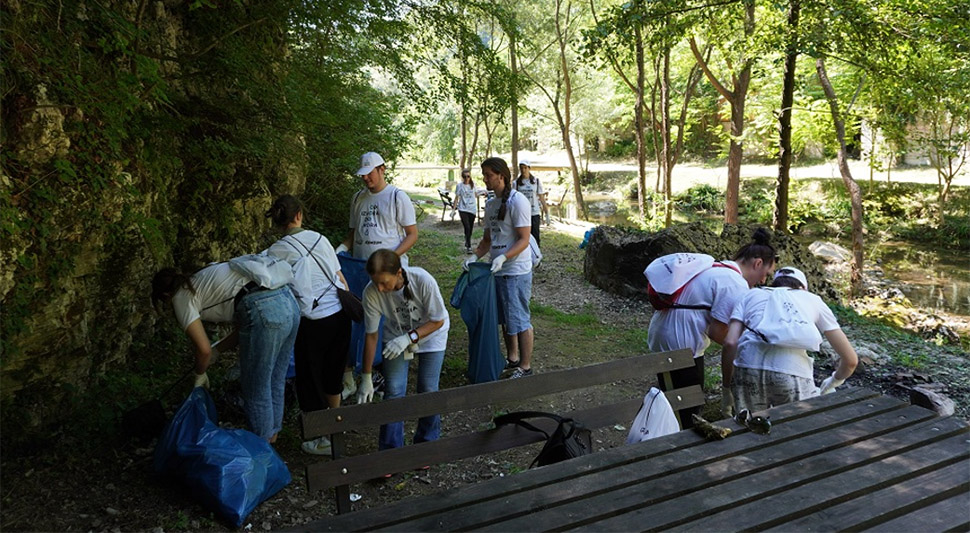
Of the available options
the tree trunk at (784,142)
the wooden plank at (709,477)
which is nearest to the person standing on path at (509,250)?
the wooden plank at (709,477)

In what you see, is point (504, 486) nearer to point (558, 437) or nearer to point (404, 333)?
point (558, 437)

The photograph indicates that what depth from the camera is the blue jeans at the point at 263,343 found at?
354 cm

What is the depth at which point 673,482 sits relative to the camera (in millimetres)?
2314

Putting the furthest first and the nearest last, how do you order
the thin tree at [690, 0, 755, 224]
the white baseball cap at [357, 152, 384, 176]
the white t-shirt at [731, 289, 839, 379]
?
the thin tree at [690, 0, 755, 224], the white baseball cap at [357, 152, 384, 176], the white t-shirt at [731, 289, 839, 379]

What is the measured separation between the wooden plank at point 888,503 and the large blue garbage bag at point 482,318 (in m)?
3.00

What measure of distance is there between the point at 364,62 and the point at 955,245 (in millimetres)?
16926

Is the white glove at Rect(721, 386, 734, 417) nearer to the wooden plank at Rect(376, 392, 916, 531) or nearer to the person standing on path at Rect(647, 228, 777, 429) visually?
the person standing on path at Rect(647, 228, 777, 429)

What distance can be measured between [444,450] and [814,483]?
1.43 meters

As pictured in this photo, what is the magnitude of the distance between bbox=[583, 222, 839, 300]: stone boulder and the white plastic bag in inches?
211

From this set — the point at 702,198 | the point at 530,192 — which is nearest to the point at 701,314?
the point at 530,192

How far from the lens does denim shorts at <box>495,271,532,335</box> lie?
5.16 metres

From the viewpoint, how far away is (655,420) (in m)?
2.98

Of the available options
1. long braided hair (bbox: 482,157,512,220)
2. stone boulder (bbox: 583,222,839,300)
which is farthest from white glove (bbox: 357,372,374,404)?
stone boulder (bbox: 583,222,839,300)

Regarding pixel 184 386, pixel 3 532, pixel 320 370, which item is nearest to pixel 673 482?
pixel 320 370
